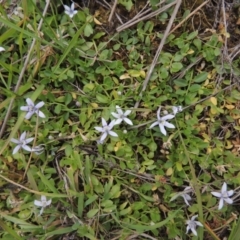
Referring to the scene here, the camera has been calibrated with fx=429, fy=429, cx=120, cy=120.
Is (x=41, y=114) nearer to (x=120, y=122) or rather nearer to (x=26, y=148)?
(x=26, y=148)

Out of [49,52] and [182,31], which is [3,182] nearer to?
[49,52]

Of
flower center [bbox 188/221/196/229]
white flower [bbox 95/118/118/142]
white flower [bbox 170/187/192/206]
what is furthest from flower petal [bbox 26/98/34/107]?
flower center [bbox 188/221/196/229]

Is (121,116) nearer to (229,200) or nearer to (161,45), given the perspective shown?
(161,45)

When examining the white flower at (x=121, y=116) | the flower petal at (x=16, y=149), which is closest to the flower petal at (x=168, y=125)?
the white flower at (x=121, y=116)

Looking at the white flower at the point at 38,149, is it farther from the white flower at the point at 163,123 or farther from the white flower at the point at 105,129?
the white flower at the point at 163,123

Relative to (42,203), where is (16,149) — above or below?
above

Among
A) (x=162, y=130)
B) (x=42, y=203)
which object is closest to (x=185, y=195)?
(x=162, y=130)

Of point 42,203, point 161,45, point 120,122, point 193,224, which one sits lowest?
point 193,224

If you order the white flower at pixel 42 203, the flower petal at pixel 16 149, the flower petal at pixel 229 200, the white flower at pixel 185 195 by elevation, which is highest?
the flower petal at pixel 16 149

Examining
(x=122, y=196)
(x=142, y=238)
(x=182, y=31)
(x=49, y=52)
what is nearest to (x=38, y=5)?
(x=49, y=52)
